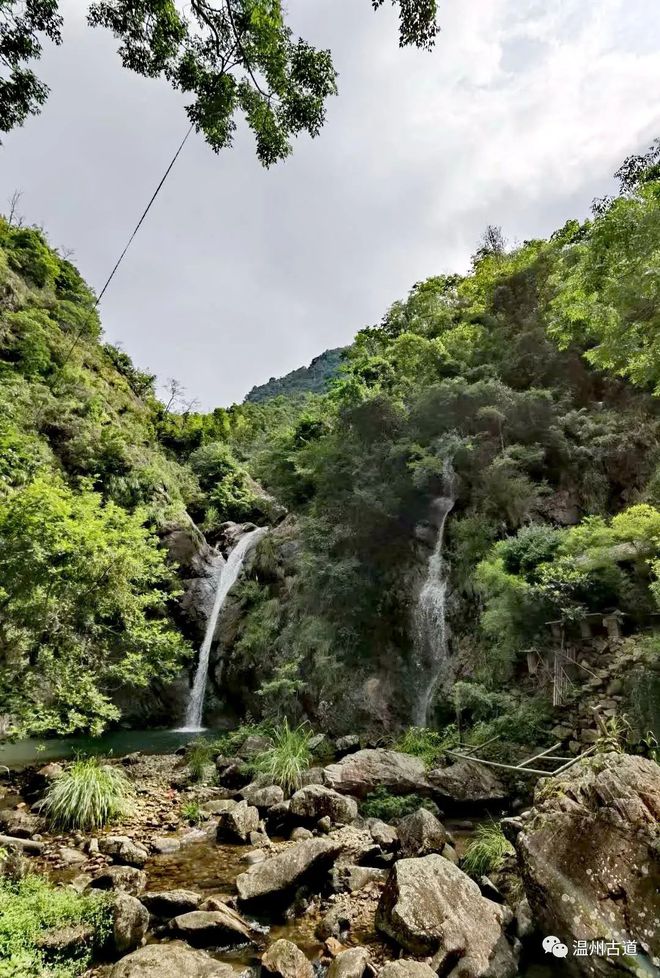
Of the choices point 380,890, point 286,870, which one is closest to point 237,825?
point 286,870

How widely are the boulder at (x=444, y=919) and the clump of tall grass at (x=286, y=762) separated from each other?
14.6 feet

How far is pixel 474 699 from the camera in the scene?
9500mm

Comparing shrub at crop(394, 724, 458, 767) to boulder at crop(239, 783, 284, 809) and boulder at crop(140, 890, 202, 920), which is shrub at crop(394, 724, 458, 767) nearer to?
boulder at crop(239, 783, 284, 809)

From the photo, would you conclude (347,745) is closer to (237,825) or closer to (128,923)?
(237,825)

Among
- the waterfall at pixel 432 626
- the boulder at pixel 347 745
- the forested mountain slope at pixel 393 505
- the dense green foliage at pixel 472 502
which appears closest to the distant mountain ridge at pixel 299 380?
the forested mountain slope at pixel 393 505

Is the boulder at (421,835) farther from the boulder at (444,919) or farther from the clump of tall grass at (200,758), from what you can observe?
the clump of tall grass at (200,758)

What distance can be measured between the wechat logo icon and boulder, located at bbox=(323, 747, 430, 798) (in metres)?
4.15

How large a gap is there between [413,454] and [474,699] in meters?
6.87

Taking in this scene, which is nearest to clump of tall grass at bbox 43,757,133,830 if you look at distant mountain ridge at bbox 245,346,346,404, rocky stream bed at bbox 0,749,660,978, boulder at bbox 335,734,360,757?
rocky stream bed at bbox 0,749,660,978

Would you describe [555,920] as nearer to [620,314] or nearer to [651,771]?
[651,771]

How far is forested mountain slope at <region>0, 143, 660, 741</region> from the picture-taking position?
6.63 meters

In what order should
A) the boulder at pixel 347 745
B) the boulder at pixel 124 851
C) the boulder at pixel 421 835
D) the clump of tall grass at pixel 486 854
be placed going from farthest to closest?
the boulder at pixel 347 745 < the boulder at pixel 124 851 < the boulder at pixel 421 835 < the clump of tall grass at pixel 486 854

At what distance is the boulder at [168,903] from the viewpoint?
15.6 ft

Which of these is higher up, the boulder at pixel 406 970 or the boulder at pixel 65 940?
the boulder at pixel 406 970
